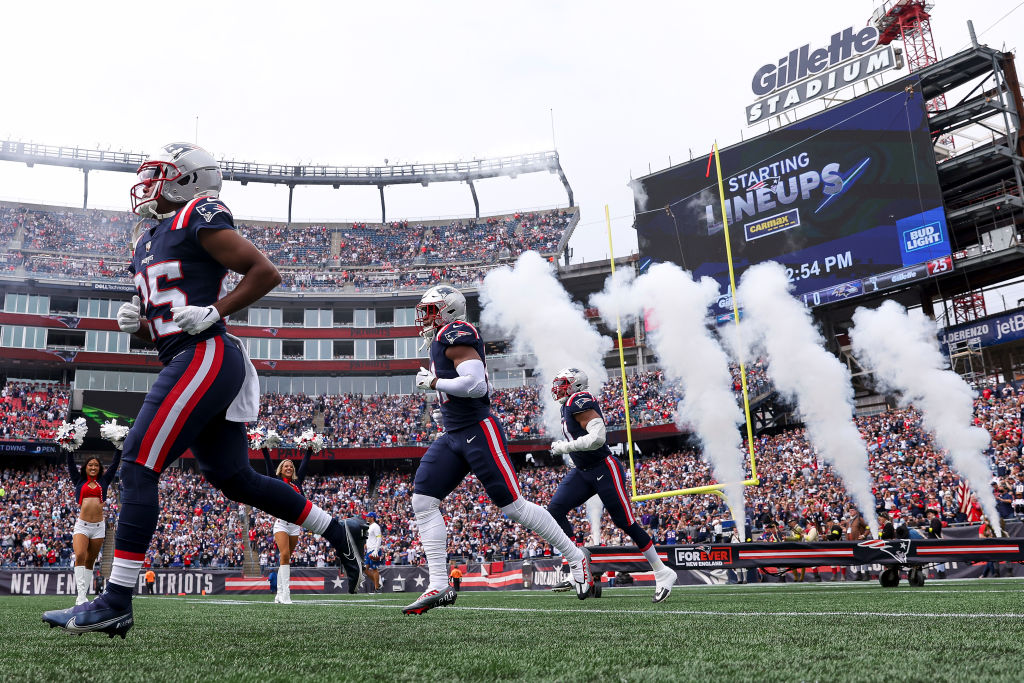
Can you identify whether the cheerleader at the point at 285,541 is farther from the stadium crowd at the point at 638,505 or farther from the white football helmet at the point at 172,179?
the stadium crowd at the point at 638,505

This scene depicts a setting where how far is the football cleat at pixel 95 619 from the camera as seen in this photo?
333cm

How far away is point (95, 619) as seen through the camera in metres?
3.33

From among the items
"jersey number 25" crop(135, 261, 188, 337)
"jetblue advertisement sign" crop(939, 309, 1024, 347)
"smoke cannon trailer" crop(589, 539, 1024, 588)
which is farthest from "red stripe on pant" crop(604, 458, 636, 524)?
"jetblue advertisement sign" crop(939, 309, 1024, 347)

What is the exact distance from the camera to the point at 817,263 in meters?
31.7

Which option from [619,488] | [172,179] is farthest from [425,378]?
[619,488]

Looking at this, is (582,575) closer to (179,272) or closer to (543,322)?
(179,272)

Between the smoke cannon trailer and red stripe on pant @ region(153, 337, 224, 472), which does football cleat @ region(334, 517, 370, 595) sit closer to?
red stripe on pant @ region(153, 337, 224, 472)

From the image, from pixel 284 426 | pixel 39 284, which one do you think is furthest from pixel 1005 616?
pixel 39 284

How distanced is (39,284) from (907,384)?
4178 centimetres

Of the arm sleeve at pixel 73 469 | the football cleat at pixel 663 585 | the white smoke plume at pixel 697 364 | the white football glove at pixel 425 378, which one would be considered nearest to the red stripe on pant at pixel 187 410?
the white football glove at pixel 425 378

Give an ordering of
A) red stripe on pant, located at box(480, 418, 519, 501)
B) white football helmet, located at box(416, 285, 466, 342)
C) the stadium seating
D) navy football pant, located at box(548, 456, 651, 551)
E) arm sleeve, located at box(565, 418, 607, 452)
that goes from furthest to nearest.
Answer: the stadium seating, navy football pant, located at box(548, 456, 651, 551), arm sleeve, located at box(565, 418, 607, 452), white football helmet, located at box(416, 285, 466, 342), red stripe on pant, located at box(480, 418, 519, 501)

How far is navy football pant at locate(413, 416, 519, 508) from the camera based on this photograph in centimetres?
562

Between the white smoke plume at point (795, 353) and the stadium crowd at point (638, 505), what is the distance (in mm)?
1124

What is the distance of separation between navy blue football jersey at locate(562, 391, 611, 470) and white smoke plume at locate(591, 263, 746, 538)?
772 inches
